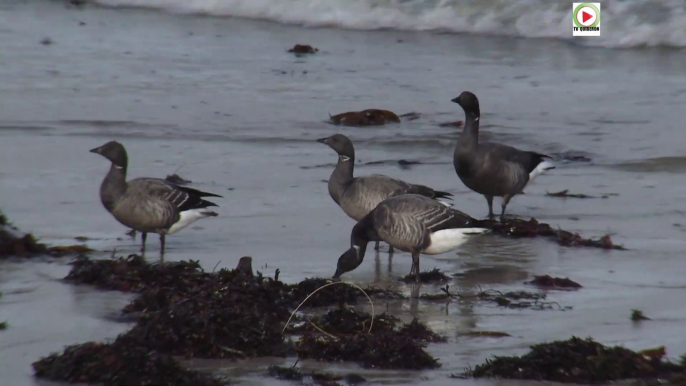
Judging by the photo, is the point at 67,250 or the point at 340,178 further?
the point at 340,178

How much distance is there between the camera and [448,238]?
26.6 ft

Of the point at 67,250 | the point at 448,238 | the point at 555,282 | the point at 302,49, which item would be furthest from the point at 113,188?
the point at 302,49

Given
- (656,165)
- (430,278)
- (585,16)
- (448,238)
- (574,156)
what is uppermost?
(585,16)

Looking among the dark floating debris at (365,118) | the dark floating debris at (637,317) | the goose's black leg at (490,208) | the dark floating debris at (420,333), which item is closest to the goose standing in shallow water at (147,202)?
the goose's black leg at (490,208)

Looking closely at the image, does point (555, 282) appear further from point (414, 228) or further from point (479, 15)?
point (479, 15)

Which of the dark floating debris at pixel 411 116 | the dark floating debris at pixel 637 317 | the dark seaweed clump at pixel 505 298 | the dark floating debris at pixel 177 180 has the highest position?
the dark floating debris at pixel 411 116

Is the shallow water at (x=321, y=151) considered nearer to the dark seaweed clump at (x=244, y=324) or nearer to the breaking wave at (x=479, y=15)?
the dark seaweed clump at (x=244, y=324)

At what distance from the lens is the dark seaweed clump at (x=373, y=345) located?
18.6 feet

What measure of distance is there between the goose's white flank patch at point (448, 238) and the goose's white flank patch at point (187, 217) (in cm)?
183

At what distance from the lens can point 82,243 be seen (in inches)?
336

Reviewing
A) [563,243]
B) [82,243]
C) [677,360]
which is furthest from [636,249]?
[82,243]

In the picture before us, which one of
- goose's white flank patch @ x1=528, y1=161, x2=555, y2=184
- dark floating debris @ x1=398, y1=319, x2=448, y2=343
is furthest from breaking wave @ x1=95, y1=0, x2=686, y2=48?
dark floating debris @ x1=398, y1=319, x2=448, y2=343

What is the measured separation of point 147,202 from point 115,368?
3506mm

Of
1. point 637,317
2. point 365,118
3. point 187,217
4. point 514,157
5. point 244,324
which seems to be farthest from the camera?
point 365,118
